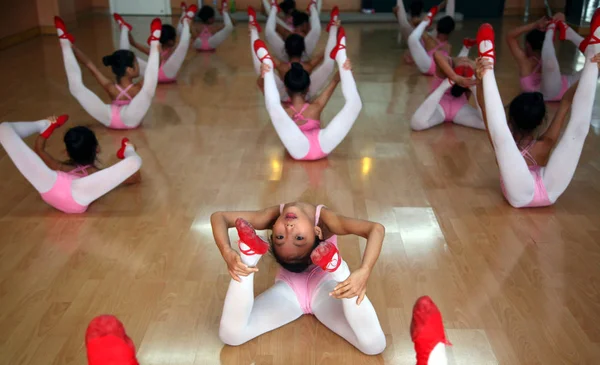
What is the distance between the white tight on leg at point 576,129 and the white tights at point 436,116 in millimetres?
1210

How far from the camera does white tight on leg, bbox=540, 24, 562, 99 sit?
4.41m

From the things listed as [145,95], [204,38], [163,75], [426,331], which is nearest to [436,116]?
[145,95]

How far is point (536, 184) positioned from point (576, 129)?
0.31 m

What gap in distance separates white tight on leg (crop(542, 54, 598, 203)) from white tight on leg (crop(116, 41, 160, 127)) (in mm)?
2494

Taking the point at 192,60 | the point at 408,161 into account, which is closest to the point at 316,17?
the point at 192,60

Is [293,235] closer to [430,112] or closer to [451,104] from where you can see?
[430,112]

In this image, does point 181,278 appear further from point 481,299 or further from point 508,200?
point 508,200

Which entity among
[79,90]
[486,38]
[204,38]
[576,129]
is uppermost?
[486,38]

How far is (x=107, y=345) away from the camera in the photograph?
1.38 metres

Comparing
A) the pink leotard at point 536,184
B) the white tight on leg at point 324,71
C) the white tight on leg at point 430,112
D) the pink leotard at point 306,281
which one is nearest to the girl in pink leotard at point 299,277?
the pink leotard at point 306,281

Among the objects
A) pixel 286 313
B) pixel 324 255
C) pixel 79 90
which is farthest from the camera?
pixel 79 90

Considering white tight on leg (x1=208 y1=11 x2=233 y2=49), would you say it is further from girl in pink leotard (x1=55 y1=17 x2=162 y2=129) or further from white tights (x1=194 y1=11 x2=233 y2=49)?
girl in pink leotard (x1=55 y1=17 x2=162 y2=129)

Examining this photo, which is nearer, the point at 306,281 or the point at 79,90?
the point at 306,281

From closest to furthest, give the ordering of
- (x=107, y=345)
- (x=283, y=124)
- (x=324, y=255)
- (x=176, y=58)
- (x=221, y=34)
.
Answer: (x=107, y=345) → (x=324, y=255) → (x=283, y=124) → (x=176, y=58) → (x=221, y=34)
